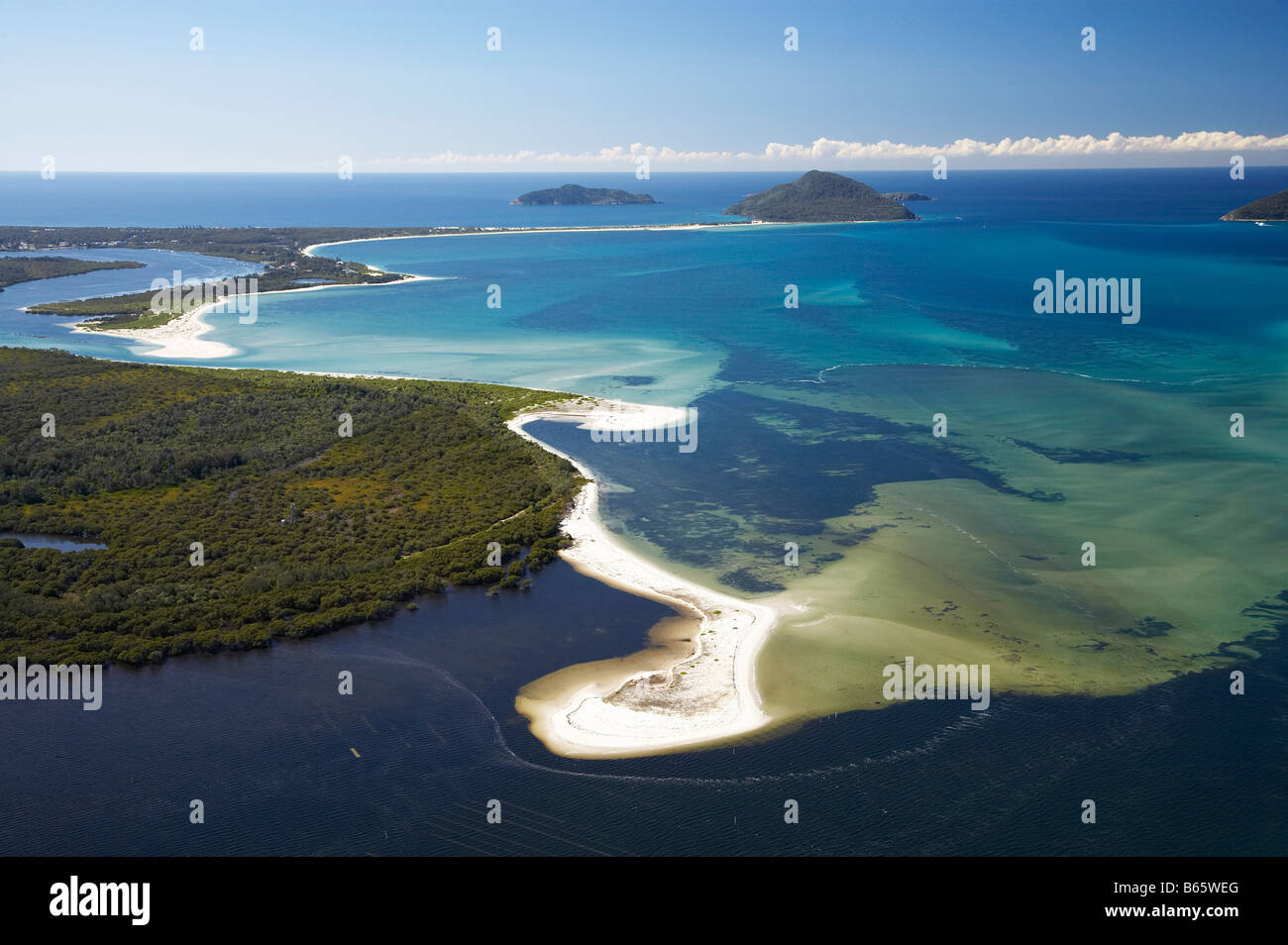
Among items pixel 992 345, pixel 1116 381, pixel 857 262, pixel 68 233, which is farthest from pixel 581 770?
pixel 68 233

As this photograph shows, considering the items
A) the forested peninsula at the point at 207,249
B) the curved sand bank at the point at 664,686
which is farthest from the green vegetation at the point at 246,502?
the forested peninsula at the point at 207,249

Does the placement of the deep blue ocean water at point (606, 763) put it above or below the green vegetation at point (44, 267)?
below

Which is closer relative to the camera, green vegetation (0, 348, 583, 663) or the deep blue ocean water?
the deep blue ocean water

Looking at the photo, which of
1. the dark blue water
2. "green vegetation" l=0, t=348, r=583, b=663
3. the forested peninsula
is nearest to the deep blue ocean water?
the dark blue water

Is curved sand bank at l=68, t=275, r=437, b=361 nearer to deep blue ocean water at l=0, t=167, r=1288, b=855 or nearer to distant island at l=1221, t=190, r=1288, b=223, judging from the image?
deep blue ocean water at l=0, t=167, r=1288, b=855

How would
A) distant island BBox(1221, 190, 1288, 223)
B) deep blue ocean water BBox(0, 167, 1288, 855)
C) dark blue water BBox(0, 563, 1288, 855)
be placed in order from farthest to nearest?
1. distant island BBox(1221, 190, 1288, 223)
2. deep blue ocean water BBox(0, 167, 1288, 855)
3. dark blue water BBox(0, 563, 1288, 855)

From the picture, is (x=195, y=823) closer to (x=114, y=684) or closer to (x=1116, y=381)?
(x=114, y=684)

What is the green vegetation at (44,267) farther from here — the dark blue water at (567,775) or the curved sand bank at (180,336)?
the dark blue water at (567,775)

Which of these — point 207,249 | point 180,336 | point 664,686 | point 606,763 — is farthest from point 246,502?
point 207,249
